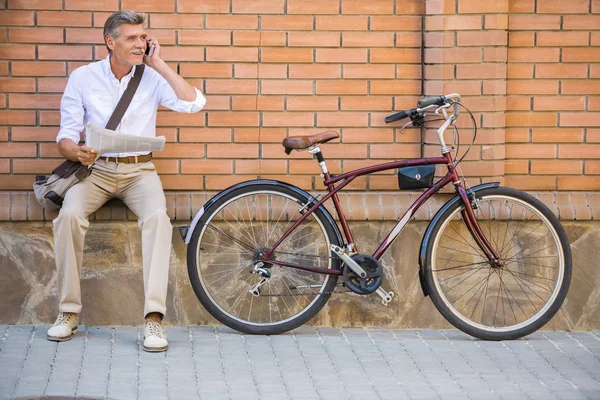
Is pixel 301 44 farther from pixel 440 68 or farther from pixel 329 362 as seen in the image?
pixel 329 362

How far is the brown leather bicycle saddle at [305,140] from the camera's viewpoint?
20.7 ft

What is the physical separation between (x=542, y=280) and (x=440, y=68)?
145 centimetres

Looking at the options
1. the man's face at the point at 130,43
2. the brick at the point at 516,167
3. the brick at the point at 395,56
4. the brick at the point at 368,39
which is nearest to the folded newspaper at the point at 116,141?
the man's face at the point at 130,43

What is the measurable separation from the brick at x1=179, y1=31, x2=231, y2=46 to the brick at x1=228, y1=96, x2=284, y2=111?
35cm

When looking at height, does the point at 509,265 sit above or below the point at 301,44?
below

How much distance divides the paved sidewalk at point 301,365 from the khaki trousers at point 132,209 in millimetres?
292

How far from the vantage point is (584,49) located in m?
6.78

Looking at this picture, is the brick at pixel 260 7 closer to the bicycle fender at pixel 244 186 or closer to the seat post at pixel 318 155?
the seat post at pixel 318 155

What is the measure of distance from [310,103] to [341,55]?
0.35 m

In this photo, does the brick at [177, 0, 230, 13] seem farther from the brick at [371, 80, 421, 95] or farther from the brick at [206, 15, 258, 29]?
the brick at [371, 80, 421, 95]

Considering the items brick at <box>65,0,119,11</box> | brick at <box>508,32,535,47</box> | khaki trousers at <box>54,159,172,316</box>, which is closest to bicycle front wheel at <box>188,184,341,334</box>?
khaki trousers at <box>54,159,172,316</box>

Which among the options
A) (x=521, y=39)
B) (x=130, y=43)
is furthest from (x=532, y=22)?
(x=130, y=43)

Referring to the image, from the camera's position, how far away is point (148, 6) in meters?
6.61

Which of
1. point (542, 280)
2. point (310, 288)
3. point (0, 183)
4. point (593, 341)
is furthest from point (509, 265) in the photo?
point (0, 183)
